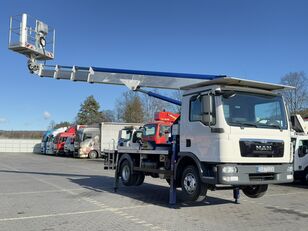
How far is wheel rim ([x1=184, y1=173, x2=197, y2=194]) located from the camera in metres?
9.82

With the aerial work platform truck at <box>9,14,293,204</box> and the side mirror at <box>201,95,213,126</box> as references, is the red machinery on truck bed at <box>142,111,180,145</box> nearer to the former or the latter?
the aerial work platform truck at <box>9,14,293,204</box>

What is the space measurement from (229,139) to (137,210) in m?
2.85

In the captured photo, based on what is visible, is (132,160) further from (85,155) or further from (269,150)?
(85,155)

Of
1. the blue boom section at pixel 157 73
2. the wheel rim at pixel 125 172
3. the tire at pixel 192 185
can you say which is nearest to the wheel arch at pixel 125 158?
the wheel rim at pixel 125 172

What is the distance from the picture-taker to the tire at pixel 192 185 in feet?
31.7

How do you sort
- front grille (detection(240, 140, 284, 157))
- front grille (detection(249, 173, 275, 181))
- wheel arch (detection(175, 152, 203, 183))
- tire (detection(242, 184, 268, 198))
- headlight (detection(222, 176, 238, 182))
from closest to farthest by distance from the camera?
1. headlight (detection(222, 176, 238, 182))
2. front grille (detection(240, 140, 284, 157))
3. front grille (detection(249, 173, 275, 181))
4. wheel arch (detection(175, 152, 203, 183))
5. tire (detection(242, 184, 268, 198))

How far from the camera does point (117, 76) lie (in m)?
15.0

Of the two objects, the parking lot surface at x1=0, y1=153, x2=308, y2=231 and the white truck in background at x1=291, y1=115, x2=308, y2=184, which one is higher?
the white truck in background at x1=291, y1=115, x2=308, y2=184

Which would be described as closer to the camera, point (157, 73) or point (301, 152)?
point (157, 73)

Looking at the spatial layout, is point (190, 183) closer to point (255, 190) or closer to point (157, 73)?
point (255, 190)

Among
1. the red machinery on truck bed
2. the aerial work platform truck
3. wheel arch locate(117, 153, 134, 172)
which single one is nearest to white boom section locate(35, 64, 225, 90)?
the red machinery on truck bed

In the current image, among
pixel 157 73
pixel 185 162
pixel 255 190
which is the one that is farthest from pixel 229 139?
pixel 157 73

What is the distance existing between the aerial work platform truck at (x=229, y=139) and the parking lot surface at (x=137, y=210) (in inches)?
25.6

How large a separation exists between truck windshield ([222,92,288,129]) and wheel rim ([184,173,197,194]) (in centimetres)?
165
